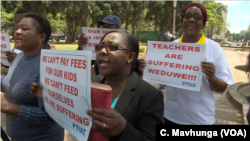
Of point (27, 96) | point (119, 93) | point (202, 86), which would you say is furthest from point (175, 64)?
point (27, 96)

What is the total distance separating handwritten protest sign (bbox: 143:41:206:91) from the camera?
1961 mm

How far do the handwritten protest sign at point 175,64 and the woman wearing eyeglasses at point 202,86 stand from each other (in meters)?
0.09

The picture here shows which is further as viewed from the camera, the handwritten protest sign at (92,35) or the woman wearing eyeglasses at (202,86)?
the handwritten protest sign at (92,35)

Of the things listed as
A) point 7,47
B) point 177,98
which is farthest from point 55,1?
point 177,98

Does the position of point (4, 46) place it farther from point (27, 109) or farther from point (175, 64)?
point (175, 64)

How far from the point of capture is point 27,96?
4.86ft

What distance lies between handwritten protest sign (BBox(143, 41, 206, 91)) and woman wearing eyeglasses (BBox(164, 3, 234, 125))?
86 mm

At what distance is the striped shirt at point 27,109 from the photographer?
1442 millimetres

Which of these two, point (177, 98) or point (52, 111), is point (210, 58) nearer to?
point (177, 98)

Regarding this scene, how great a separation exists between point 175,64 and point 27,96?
1.55 m

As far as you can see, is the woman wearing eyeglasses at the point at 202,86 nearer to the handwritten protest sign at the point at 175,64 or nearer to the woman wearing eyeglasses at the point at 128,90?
the handwritten protest sign at the point at 175,64

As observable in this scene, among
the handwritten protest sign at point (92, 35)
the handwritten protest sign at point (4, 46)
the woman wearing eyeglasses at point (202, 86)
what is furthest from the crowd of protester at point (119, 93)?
the handwritten protest sign at point (92, 35)

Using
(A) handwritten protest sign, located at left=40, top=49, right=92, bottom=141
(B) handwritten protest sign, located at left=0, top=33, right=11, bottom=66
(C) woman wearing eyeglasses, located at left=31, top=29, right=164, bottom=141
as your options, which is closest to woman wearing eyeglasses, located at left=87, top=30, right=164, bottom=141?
(C) woman wearing eyeglasses, located at left=31, top=29, right=164, bottom=141

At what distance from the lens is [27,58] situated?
169 cm
